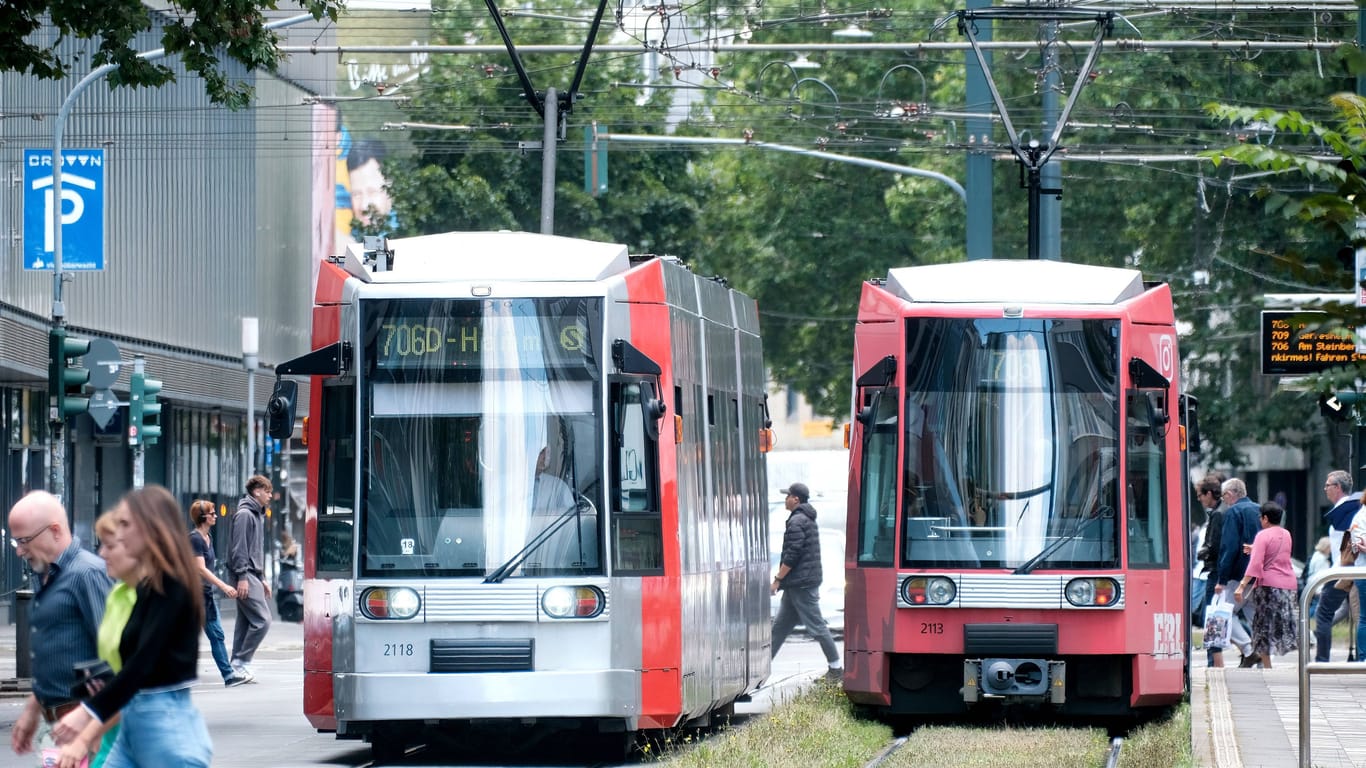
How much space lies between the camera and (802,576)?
20.7 m

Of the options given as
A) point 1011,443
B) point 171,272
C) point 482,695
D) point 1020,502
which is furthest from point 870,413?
point 171,272

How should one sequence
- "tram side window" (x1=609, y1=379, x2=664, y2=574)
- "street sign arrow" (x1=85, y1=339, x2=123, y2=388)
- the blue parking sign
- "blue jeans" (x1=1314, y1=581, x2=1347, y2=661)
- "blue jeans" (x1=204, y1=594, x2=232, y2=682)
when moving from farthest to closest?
the blue parking sign, "street sign arrow" (x1=85, y1=339, x2=123, y2=388), "blue jeans" (x1=1314, y1=581, x2=1347, y2=661), "blue jeans" (x1=204, y1=594, x2=232, y2=682), "tram side window" (x1=609, y1=379, x2=664, y2=574)

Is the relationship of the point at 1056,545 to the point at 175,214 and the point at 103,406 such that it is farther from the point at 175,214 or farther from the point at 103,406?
the point at 175,214

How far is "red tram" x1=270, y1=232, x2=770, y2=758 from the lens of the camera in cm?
1291

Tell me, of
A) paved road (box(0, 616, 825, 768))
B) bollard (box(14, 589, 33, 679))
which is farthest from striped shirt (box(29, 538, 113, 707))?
bollard (box(14, 589, 33, 679))

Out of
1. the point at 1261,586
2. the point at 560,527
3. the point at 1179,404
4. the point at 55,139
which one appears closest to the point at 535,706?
the point at 560,527

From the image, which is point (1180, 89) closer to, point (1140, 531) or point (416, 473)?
point (1140, 531)

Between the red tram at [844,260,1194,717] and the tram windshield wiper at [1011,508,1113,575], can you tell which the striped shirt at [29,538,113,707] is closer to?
the red tram at [844,260,1194,717]

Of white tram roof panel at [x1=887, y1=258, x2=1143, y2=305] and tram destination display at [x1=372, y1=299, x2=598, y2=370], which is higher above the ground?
white tram roof panel at [x1=887, y1=258, x2=1143, y2=305]

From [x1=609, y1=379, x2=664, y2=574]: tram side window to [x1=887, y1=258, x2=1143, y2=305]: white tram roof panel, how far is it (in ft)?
9.08

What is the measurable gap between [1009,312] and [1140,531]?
5.10 feet

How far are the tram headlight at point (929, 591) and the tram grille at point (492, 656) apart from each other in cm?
289

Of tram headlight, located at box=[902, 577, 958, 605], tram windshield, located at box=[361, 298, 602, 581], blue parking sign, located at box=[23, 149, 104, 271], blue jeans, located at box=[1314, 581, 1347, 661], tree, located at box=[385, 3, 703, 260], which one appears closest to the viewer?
tram windshield, located at box=[361, 298, 602, 581]

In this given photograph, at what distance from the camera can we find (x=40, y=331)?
94.6 ft
